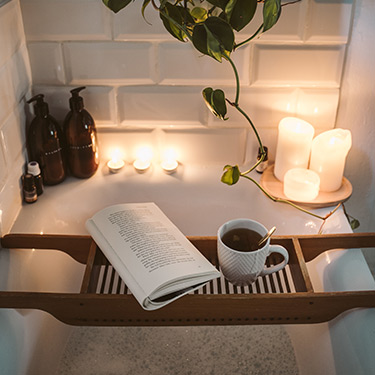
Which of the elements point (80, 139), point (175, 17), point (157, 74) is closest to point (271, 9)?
point (175, 17)

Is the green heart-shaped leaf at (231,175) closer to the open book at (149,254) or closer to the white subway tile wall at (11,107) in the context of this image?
the open book at (149,254)

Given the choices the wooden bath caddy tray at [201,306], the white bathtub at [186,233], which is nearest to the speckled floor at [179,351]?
the white bathtub at [186,233]

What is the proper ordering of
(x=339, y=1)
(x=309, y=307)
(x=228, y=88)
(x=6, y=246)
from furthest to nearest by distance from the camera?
1. (x=228, y=88)
2. (x=339, y=1)
3. (x=6, y=246)
4. (x=309, y=307)

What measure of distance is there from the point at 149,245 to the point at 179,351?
221 mm

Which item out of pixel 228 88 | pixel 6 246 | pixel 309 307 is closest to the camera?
pixel 309 307

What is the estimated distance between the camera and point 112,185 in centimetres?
130

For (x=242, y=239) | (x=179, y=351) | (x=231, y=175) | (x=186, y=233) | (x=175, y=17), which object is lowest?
(x=179, y=351)

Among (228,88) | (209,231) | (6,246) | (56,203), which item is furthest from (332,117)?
(6,246)

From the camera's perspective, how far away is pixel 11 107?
1.14 metres

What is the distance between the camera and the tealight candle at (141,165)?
1337 millimetres

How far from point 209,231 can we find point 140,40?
1.57ft

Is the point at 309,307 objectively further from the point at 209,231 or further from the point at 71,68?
the point at 71,68

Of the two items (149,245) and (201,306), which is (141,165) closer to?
(149,245)

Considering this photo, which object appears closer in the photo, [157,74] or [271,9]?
[271,9]
